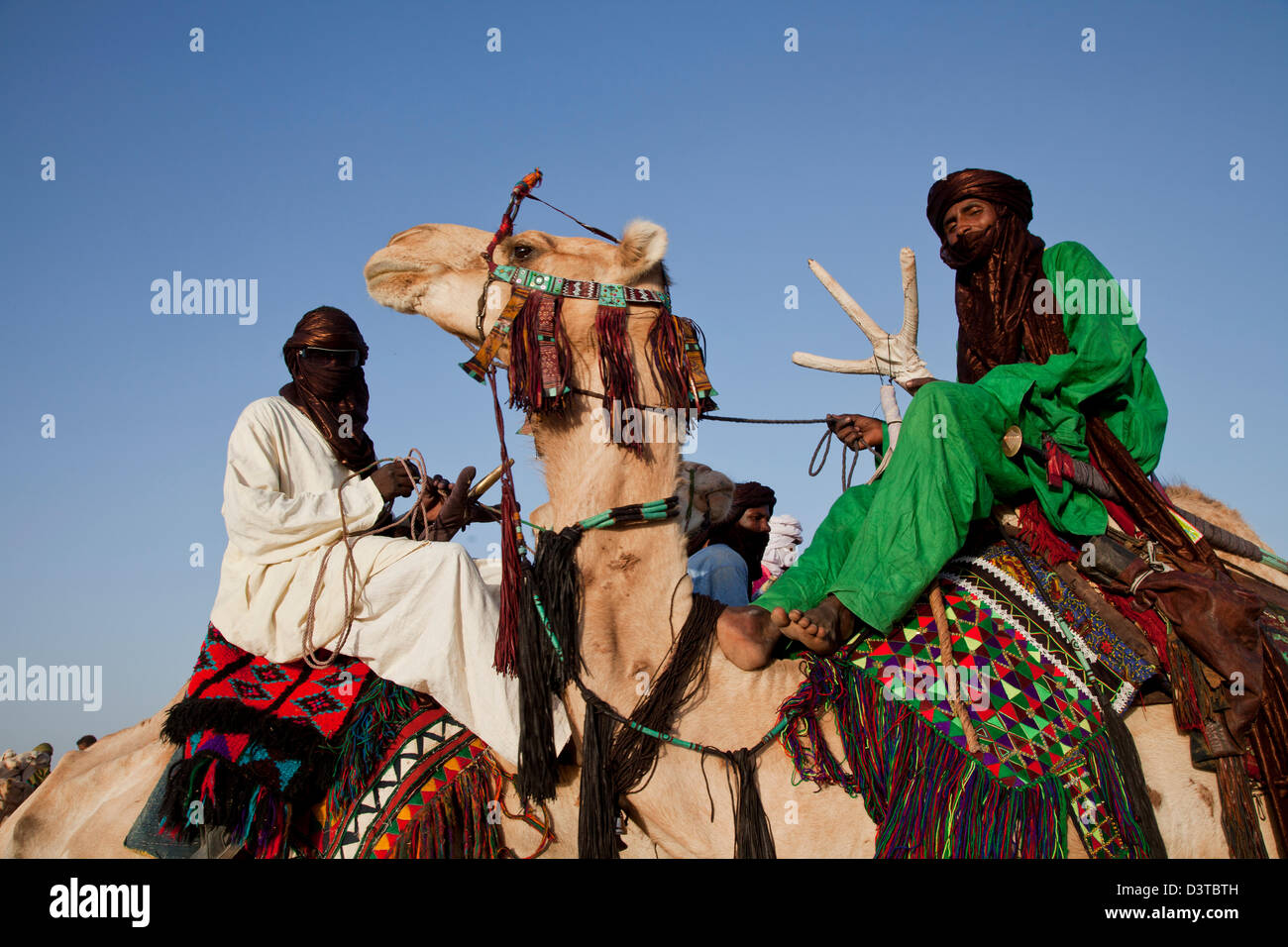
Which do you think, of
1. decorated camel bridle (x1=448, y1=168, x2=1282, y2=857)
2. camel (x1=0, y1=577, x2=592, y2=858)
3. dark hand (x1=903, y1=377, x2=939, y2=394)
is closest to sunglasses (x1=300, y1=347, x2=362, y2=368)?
decorated camel bridle (x1=448, y1=168, x2=1282, y2=857)

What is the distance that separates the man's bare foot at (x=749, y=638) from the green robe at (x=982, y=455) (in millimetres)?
113

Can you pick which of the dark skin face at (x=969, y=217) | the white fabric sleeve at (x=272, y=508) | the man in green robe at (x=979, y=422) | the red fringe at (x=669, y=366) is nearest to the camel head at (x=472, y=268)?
the red fringe at (x=669, y=366)

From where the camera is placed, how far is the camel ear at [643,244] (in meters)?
3.71

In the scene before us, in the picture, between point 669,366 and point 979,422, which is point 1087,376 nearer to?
point 979,422

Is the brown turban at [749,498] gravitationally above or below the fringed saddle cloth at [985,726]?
above

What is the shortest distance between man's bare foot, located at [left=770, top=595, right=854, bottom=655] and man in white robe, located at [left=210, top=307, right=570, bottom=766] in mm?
832

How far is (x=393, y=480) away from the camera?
13.8 ft

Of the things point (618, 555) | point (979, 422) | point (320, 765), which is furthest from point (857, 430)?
point (320, 765)

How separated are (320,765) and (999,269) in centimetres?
342

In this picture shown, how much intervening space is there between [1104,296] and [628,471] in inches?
86.3

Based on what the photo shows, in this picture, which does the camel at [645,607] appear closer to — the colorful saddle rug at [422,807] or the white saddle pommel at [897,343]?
the colorful saddle rug at [422,807]

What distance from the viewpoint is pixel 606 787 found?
3.47 meters
